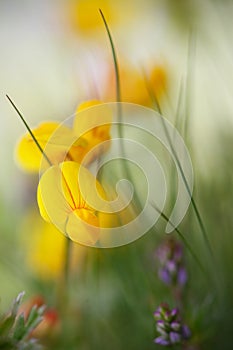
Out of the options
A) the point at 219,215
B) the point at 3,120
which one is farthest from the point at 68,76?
the point at 219,215

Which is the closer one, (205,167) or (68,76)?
(205,167)

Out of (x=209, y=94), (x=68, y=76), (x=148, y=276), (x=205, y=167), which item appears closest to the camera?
(x=148, y=276)

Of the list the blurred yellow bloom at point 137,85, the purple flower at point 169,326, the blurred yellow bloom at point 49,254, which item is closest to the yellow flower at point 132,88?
the blurred yellow bloom at point 137,85

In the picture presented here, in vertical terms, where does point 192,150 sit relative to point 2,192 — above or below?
above

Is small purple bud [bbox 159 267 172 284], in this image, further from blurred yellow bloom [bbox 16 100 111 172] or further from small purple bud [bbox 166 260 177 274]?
blurred yellow bloom [bbox 16 100 111 172]

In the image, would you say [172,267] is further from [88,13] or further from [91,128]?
[88,13]

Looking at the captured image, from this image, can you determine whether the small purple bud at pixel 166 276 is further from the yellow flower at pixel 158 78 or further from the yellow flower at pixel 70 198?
the yellow flower at pixel 158 78

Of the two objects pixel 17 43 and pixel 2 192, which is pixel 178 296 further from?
pixel 17 43

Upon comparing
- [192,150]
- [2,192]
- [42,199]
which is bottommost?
[2,192]
